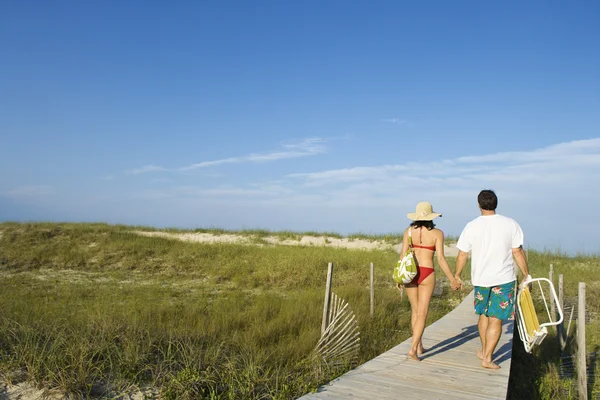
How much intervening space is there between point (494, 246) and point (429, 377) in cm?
148

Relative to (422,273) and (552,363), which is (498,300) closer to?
(422,273)

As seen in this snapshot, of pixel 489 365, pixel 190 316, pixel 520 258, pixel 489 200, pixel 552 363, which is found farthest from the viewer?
pixel 190 316

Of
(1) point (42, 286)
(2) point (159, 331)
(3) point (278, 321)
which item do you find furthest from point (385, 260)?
(2) point (159, 331)

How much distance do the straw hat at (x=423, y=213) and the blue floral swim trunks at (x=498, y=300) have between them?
0.88 metres

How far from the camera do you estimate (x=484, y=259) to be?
4699 mm

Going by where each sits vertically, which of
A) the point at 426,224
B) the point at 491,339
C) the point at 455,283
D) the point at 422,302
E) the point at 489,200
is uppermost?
the point at 489,200

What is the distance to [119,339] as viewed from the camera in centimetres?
520

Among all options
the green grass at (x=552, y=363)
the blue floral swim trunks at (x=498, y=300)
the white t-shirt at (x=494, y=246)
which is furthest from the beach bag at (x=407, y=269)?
the green grass at (x=552, y=363)

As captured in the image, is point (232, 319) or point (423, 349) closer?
point (423, 349)

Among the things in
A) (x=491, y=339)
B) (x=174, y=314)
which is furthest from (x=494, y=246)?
(x=174, y=314)

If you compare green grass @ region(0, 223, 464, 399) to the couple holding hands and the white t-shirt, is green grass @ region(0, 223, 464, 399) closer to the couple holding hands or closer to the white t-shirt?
the couple holding hands

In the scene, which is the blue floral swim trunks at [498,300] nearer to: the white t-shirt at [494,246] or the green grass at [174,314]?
the white t-shirt at [494,246]

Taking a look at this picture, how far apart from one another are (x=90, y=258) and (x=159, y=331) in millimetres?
13743

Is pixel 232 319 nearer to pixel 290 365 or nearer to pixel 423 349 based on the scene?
pixel 290 365
